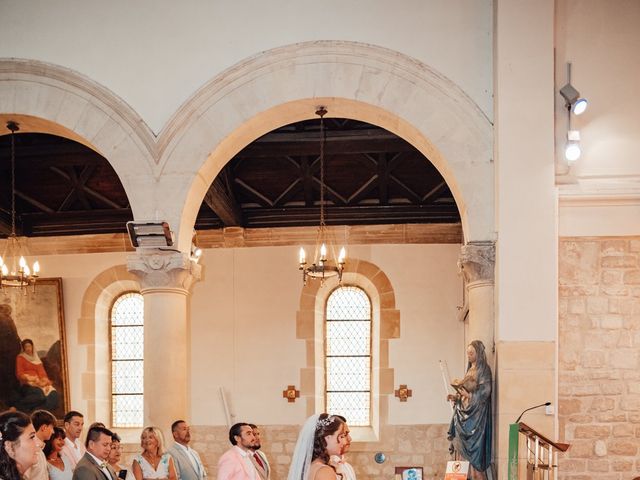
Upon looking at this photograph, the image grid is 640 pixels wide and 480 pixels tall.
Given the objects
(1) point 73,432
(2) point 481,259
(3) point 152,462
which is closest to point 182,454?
(3) point 152,462

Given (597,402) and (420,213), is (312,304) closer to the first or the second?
(420,213)

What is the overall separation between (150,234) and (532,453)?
161 inches

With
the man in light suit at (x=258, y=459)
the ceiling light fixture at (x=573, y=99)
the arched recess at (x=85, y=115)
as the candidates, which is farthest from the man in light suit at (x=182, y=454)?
the ceiling light fixture at (x=573, y=99)

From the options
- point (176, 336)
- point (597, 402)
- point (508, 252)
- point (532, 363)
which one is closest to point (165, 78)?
point (176, 336)

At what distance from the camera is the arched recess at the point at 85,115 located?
9.68m

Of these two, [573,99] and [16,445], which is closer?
[16,445]

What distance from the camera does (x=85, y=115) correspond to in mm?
9844

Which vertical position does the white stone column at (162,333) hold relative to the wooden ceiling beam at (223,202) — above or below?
below

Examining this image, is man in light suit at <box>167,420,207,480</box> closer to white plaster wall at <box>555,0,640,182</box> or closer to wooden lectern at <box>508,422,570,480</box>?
wooden lectern at <box>508,422,570,480</box>

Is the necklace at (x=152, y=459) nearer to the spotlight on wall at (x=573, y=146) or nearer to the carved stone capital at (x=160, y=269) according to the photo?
the carved stone capital at (x=160, y=269)

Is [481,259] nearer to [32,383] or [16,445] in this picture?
[16,445]

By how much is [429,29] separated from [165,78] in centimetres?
266

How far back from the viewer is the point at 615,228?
923 cm

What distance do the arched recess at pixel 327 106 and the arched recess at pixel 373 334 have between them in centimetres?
439
